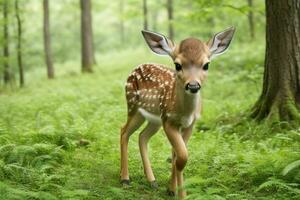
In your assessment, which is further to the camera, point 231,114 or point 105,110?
point 105,110

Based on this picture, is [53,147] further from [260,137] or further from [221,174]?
[260,137]

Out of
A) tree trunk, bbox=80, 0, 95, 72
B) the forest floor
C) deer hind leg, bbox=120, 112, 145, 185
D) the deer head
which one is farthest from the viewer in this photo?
tree trunk, bbox=80, 0, 95, 72

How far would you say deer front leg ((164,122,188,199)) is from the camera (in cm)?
542

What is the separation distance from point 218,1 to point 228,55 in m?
7.79

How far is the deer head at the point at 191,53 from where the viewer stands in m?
5.14

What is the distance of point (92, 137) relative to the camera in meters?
8.66

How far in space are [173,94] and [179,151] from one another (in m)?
0.72

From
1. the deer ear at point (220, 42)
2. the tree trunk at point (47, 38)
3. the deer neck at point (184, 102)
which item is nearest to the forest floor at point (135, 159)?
the deer neck at point (184, 102)

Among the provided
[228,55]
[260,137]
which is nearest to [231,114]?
[260,137]

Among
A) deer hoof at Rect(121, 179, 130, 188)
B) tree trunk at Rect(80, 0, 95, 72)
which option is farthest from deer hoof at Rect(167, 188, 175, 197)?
tree trunk at Rect(80, 0, 95, 72)

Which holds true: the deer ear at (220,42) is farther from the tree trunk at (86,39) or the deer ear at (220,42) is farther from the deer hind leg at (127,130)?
Result: the tree trunk at (86,39)

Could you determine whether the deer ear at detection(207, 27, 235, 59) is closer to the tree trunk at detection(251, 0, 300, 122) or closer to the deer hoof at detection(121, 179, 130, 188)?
the deer hoof at detection(121, 179, 130, 188)

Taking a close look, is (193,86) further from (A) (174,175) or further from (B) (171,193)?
(B) (171,193)

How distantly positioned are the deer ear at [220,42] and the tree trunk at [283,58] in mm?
2768
